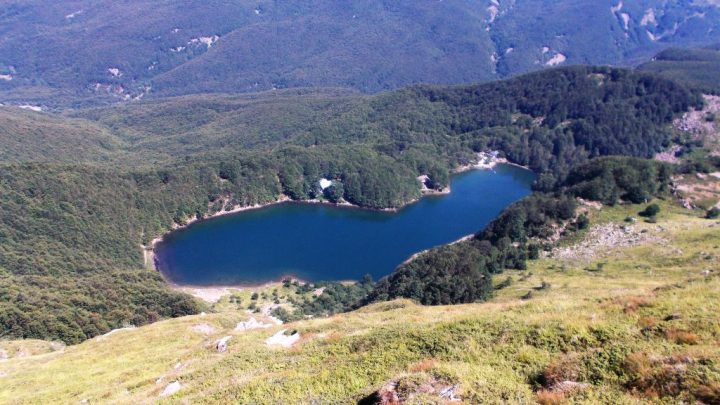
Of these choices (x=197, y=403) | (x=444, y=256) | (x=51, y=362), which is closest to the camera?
(x=197, y=403)

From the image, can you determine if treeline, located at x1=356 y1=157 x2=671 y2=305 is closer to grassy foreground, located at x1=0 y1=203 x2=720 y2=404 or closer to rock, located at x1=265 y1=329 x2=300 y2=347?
grassy foreground, located at x1=0 y1=203 x2=720 y2=404

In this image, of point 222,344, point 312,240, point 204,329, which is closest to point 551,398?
point 222,344

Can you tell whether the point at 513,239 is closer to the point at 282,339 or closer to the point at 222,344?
the point at 282,339

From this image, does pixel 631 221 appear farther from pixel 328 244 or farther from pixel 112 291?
pixel 112 291

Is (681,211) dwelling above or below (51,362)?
below

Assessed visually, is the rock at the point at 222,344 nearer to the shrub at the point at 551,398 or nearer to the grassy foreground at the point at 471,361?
the grassy foreground at the point at 471,361

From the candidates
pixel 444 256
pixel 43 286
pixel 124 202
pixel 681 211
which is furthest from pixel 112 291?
pixel 681 211
